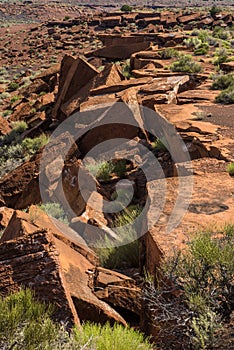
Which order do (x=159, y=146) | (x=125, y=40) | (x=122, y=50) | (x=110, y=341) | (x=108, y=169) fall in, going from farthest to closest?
(x=125, y=40), (x=122, y=50), (x=159, y=146), (x=108, y=169), (x=110, y=341)

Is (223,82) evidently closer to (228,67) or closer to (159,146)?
(228,67)

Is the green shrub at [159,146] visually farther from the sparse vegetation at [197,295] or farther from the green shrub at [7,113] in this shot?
the green shrub at [7,113]

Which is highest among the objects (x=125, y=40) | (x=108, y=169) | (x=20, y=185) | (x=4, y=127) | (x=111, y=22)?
(x=125, y=40)

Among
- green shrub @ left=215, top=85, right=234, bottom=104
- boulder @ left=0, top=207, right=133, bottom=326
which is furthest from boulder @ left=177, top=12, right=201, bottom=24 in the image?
boulder @ left=0, top=207, right=133, bottom=326

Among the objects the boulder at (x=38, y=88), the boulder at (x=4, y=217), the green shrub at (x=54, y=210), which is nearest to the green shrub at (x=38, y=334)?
the boulder at (x=4, y=217)

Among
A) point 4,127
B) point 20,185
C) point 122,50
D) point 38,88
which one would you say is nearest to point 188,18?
point 122,50

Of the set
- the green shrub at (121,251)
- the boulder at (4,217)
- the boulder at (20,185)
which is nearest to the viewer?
the green shrub at (121,251)

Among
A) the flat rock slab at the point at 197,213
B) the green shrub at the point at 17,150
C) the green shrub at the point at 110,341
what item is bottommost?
the green shrub at the point at 17,150

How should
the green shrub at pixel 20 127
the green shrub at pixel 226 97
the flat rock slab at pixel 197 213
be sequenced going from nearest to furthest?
the flat rock slab at pixel 197 213
the green shrub at pixel 226 97
the green shrub at pixel 20 127

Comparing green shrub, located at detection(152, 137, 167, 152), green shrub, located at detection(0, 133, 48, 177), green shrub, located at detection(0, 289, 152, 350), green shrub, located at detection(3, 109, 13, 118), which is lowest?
green shrub, located at detection(3, 109, 13, 118)

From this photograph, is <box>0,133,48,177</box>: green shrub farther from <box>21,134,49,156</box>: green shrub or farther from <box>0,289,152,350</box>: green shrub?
<box>0,289,152,350</box>: green shrub

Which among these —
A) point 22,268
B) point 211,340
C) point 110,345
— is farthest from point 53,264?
point 211,340

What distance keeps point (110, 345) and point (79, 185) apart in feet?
19.3

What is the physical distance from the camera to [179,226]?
556 centimetres
